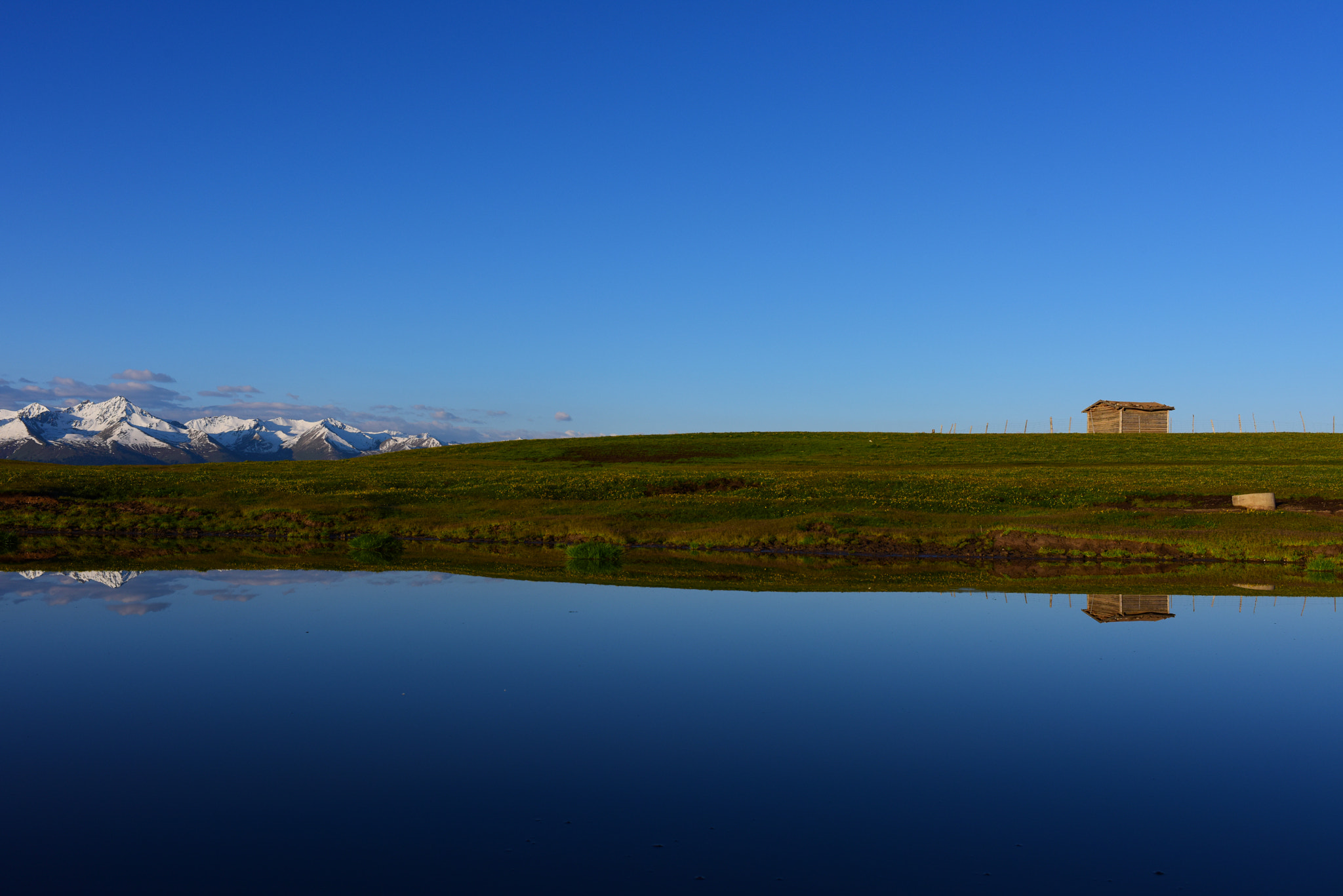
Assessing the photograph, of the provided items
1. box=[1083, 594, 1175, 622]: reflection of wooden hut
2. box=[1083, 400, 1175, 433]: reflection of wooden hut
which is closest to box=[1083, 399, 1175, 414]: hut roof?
box=[1083, 400, 1175, 433]: reflection of wooden hut

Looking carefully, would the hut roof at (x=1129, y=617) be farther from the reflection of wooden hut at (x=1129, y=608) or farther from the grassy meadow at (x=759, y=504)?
the grassy meadow at (x=759, y=504)

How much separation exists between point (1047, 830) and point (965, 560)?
99.6 feet

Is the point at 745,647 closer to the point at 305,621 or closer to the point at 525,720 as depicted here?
the point at 525,720

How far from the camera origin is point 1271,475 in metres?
65.4

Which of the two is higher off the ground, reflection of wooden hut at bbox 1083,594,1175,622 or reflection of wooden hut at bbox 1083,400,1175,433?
reflection of wooden hut at bbox 1083,400,1175,433

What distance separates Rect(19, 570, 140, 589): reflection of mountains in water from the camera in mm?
31172

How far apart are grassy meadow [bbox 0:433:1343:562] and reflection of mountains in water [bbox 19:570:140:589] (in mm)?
13430

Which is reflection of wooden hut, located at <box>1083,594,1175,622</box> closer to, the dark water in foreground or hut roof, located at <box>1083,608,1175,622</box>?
hut roof, located at <box>1083,608,1175,622</box>

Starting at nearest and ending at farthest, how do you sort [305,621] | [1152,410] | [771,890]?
[771,890], [305,621], [1152,410]

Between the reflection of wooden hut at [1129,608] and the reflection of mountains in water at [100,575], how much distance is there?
3084 cm

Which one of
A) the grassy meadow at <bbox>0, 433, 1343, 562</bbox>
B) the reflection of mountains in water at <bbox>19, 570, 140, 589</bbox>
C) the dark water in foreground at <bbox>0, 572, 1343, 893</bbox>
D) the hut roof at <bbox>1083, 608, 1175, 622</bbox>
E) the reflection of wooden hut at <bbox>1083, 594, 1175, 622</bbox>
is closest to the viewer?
the dark water in foreground at <bbox>0, 572, 1343, 893</bbox>

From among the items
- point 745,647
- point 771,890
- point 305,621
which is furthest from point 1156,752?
point 305,621

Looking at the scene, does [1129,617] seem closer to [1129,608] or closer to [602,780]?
[1129,608]

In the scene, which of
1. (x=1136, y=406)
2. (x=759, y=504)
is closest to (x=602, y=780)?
(x=759, y=504)
